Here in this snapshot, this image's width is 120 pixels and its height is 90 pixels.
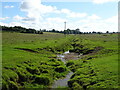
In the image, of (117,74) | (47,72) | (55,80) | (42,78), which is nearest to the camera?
(117,74)

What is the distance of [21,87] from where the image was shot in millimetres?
19328

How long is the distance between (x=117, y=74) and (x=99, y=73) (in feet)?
7.99

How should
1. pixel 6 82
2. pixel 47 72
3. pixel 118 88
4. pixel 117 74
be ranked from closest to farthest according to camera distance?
pixel 118 88
pixel 6 82
pixel 117 74
pixel 47 72

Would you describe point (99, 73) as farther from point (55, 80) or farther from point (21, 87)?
point (21, 87)

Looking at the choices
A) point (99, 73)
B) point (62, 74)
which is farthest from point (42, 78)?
point (99, 73)

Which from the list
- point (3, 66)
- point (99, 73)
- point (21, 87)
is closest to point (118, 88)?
point (99, 73)

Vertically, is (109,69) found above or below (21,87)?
above

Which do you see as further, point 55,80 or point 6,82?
point 55,80

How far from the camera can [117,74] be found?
20031 millimetres

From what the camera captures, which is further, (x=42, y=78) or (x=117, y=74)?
(x=42, y=78)

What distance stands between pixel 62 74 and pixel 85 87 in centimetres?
708

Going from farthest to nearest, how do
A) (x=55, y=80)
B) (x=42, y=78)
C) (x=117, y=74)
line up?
(x=55, y=80), (x=42, y=78), (x=117, y=74)

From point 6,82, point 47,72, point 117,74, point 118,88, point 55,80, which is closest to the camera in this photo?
→ point 118,88

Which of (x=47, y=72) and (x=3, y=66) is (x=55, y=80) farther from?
(x=3, y=66)
